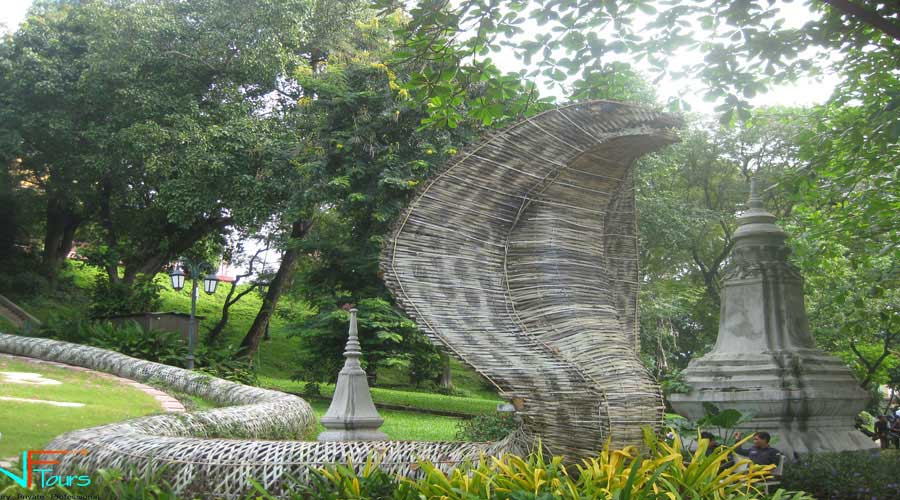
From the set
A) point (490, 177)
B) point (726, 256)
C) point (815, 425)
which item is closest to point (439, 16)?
point (490, 177)

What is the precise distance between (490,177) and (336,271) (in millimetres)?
13369

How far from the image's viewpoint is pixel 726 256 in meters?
23.4

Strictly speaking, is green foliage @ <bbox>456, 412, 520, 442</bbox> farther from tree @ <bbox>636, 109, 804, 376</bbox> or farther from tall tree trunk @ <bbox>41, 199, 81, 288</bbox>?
tall tree trunk @ <bbox>41, 199, 81, 288</bbox>

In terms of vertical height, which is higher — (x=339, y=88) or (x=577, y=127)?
(x=339, y=88)

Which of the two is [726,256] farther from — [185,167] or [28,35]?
[28,35]

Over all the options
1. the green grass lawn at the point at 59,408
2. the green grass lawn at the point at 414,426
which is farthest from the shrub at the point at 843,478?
the green grass lawn at the point at 59,408

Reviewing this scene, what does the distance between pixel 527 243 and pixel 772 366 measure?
17.4ft

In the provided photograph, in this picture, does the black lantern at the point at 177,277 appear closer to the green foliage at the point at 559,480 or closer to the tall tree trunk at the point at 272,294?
the tall tree trunk at the point at 272,294

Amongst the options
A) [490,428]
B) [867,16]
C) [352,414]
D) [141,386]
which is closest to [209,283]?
[141,386]

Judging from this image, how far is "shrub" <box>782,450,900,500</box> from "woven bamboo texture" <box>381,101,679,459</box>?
317 centimetres

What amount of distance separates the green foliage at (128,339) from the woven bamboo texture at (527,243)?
1355 centimetres

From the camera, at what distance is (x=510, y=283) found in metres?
3.88

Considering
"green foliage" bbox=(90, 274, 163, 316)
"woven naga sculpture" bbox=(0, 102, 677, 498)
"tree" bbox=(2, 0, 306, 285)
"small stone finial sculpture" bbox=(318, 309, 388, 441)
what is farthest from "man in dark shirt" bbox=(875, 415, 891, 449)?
"green foliage" bbox=(90, 274, 163, 316)

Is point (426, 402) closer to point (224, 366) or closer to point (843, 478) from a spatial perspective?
point (224, 366)
